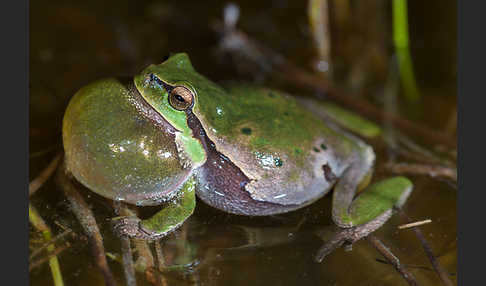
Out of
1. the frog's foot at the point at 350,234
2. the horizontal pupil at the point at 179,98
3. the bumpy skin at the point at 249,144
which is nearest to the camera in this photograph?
the horizontal pupil at the point at 179,98

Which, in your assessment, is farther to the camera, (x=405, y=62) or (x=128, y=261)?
(x=405, y=62)

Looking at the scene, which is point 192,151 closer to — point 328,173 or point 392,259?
point 328,173

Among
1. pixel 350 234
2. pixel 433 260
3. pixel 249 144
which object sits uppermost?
pixel 249 144

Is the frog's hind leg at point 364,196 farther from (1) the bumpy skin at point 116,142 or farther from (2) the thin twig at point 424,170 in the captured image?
(1) the bumpy skin at point 116,142

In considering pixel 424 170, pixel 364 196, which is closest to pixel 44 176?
pixel 364 196

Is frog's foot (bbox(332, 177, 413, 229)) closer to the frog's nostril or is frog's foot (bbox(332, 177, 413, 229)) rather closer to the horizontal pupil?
the frog's nostril

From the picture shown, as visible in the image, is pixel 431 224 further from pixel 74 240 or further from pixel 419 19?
pixel 419 19

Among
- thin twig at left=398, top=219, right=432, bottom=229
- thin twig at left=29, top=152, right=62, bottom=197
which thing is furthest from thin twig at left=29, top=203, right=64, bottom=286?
thin twig at left=398, top=219, right=432, bottom=229

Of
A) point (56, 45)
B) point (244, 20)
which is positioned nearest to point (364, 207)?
point (244, 20)

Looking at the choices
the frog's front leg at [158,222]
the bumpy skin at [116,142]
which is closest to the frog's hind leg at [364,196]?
the frog's front leg at [158,222]
